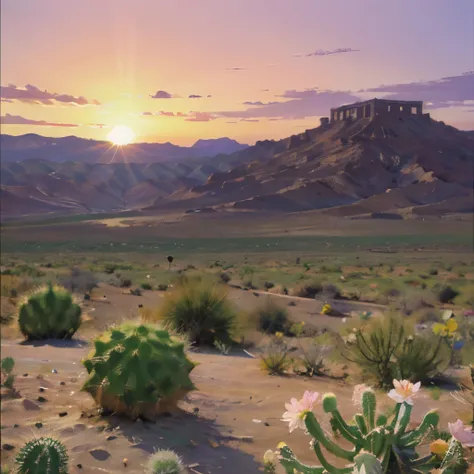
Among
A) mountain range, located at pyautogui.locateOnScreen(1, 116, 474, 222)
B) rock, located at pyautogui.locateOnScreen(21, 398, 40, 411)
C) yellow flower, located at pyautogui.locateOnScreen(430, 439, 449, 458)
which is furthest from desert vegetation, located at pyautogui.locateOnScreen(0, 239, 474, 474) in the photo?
mountain range, located at pyautogui.locateOnScreen(1, 116, 474, 222)

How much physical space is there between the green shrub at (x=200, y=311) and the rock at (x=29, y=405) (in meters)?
3.21

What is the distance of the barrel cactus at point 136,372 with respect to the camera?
14.4ft

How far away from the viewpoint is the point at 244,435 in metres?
4.61

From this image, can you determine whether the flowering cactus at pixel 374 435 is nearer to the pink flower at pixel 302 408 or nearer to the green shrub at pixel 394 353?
the pink flower at pixel 302 408

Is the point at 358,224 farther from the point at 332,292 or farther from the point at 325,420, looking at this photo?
the point at 325,420

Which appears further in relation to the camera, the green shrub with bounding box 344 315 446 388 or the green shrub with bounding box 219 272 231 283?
the green shrub with bounding box 219 272 231 283

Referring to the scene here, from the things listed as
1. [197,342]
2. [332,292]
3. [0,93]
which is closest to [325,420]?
[197,342]

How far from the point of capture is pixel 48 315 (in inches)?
345

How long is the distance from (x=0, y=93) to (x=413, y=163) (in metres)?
6.18

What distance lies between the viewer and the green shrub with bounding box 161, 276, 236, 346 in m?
8.39

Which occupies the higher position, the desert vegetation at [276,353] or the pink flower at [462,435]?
the pink flower at [462,435]

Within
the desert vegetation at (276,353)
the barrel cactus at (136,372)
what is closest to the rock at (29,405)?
the desert vegetation at (276,353)

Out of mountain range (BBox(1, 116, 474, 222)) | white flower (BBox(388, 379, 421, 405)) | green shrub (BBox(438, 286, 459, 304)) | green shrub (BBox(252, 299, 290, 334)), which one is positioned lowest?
green shrub (BBox(252, 299, 290, 334))

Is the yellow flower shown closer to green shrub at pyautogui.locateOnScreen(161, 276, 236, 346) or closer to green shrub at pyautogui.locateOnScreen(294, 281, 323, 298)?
green shrub at pyautogui.locateOnScreen(161, 276, 236, 346)
